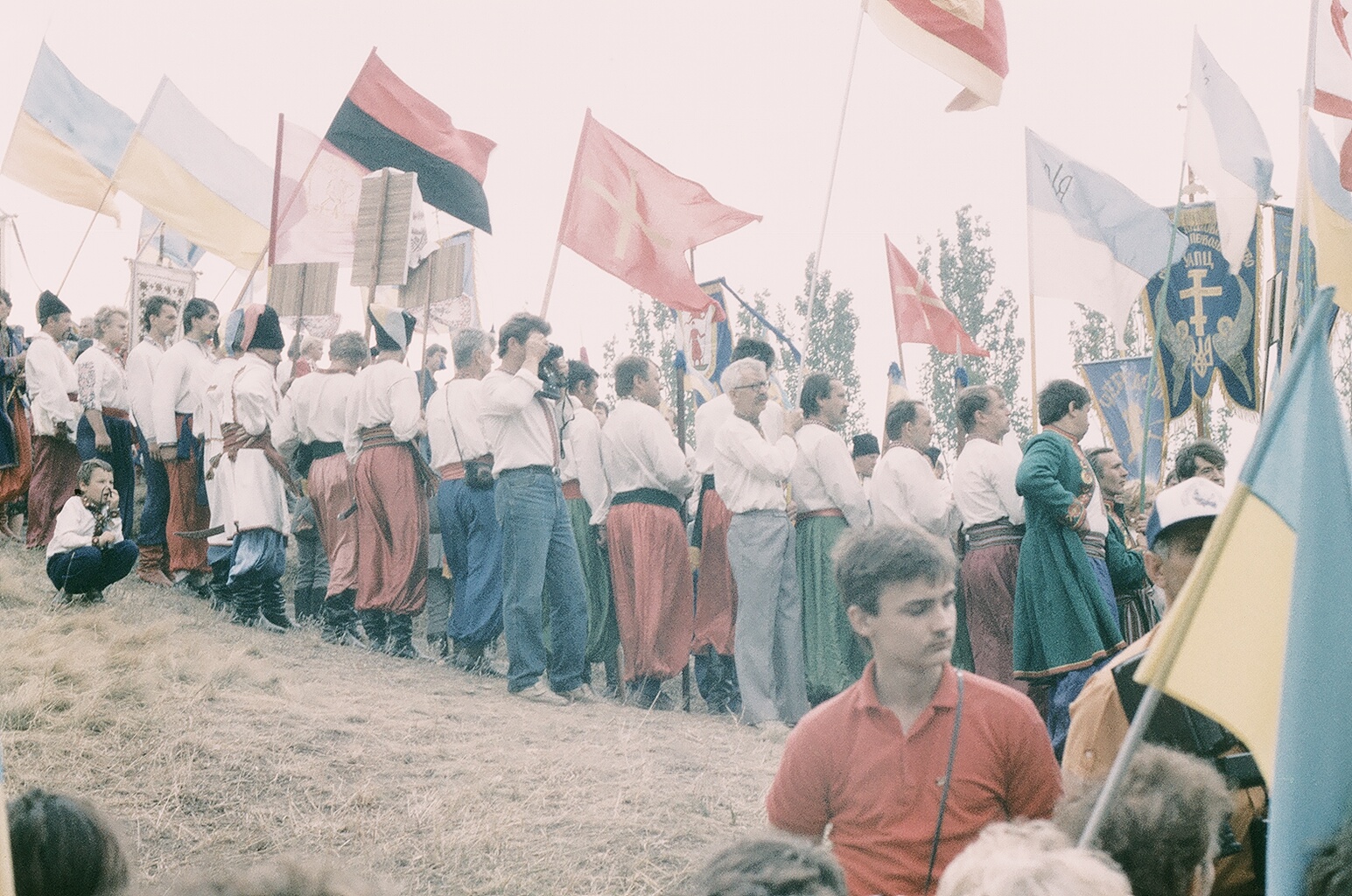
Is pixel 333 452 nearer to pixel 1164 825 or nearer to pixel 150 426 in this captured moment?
pixel 150 426

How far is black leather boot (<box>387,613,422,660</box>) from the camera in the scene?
8.33 m

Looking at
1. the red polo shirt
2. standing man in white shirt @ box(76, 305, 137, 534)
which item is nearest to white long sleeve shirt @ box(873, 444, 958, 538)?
the red polo shirt

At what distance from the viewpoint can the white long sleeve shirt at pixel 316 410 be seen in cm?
866

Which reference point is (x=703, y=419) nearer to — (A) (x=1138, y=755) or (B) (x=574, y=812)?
(B) (x=574, y=812)

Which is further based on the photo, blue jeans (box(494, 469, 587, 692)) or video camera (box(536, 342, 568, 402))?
video camera (box(536, 342, 568, 402))

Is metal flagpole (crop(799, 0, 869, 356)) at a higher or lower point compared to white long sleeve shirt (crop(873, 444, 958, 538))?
higher

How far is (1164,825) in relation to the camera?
7.09 ft

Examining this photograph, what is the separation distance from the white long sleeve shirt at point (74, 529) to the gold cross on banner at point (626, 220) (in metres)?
3.34

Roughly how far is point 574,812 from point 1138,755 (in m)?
3.06

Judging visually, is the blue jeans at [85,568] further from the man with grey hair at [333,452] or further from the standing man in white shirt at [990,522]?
the standing man in white shirt at [990,522]

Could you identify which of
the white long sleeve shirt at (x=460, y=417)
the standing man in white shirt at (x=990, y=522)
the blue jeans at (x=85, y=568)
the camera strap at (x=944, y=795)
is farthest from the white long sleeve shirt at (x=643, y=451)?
the camera strap at (x=944, y=795)

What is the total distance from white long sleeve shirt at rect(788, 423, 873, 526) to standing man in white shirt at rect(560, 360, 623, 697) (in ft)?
4.71

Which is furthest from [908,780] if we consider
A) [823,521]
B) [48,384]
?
[48,384]

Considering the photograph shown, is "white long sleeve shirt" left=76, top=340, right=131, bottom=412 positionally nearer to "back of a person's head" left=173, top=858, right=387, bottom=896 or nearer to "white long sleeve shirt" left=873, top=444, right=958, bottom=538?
"white long sleeve shirt" left=873, top=444, right=958, bottom=538
